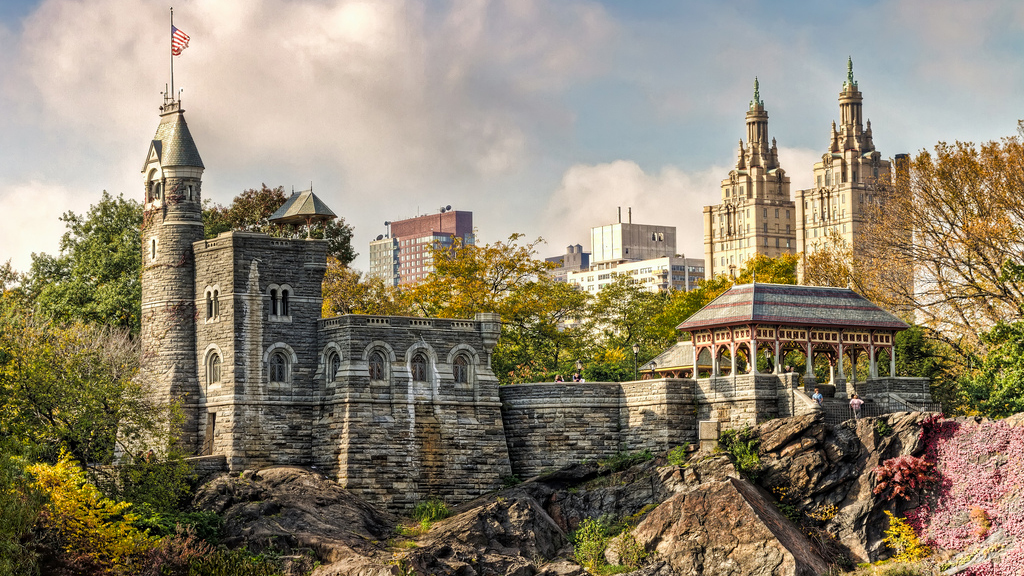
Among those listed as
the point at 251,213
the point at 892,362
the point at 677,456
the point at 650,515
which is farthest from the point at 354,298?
the point at 892,362

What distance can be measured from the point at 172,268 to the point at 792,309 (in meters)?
24.6

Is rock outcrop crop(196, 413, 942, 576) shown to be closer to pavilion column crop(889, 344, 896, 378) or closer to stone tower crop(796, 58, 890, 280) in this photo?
pavilion column crop(889, 344, 896, 378)

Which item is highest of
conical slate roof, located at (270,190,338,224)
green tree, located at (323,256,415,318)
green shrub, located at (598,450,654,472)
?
conical slate roof, located at (270,190,338,224)

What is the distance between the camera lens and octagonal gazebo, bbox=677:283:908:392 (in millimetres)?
56562

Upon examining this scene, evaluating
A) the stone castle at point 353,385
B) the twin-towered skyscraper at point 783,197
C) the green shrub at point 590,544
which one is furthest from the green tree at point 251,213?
the twin-towered skyscraper at point 783,197

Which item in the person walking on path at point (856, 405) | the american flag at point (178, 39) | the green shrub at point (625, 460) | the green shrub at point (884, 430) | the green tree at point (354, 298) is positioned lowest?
the green shrub at point (625, 460)

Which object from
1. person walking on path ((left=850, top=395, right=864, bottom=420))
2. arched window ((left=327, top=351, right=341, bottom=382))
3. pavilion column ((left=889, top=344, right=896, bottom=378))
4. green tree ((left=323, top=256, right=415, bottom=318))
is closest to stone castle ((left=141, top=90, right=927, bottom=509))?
arched window ((left=327, top=351, right=341, bottom=382))

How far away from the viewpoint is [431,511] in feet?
178

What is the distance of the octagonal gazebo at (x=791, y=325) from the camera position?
56.6m

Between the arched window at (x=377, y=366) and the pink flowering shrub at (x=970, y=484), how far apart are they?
67.3 feet

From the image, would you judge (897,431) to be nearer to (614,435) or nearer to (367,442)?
(614,435)

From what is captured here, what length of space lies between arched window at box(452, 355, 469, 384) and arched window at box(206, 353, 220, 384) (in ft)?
30.3

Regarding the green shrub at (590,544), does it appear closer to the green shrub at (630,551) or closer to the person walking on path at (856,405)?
the green shrub at (630,551)

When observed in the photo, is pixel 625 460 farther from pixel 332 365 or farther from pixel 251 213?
pixel 251 213
